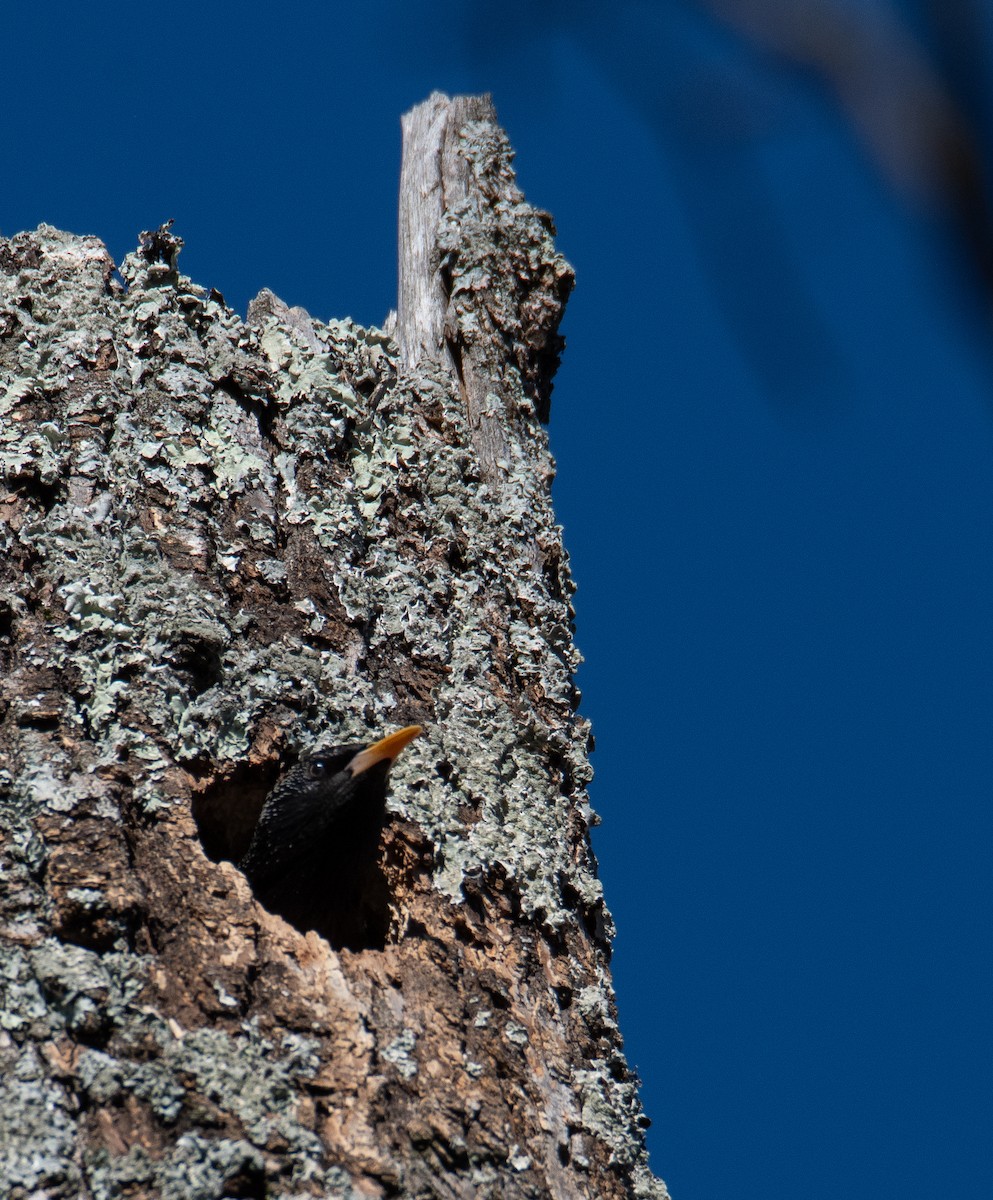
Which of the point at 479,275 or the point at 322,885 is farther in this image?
the point at 479,275

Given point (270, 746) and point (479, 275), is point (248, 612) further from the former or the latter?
point (479, 275)

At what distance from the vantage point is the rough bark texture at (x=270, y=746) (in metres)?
2.03

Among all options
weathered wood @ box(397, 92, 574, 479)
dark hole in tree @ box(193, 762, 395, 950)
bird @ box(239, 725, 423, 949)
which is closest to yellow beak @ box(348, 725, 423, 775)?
bird @ box(239, 725, 423, 949)

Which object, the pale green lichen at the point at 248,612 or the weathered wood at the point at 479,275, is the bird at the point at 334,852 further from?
the weathered wood at the point at 479,275

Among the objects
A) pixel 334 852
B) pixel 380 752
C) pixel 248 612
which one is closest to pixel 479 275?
pixel 248 612

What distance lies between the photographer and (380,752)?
8.82 feet

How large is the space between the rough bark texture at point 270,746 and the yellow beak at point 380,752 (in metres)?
0.08

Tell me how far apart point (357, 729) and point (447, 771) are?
21 cm

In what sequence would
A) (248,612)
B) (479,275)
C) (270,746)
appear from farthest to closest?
(479,275) < (248,612) < (270,746)

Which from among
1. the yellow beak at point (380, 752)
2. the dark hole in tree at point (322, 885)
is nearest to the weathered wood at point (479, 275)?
the yellow beak at point (380, 752)

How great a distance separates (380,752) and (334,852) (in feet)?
0.70

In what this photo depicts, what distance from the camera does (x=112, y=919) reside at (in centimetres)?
213

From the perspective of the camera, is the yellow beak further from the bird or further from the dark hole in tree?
the dark hole in tree

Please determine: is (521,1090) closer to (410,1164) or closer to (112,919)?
(410,1164)
